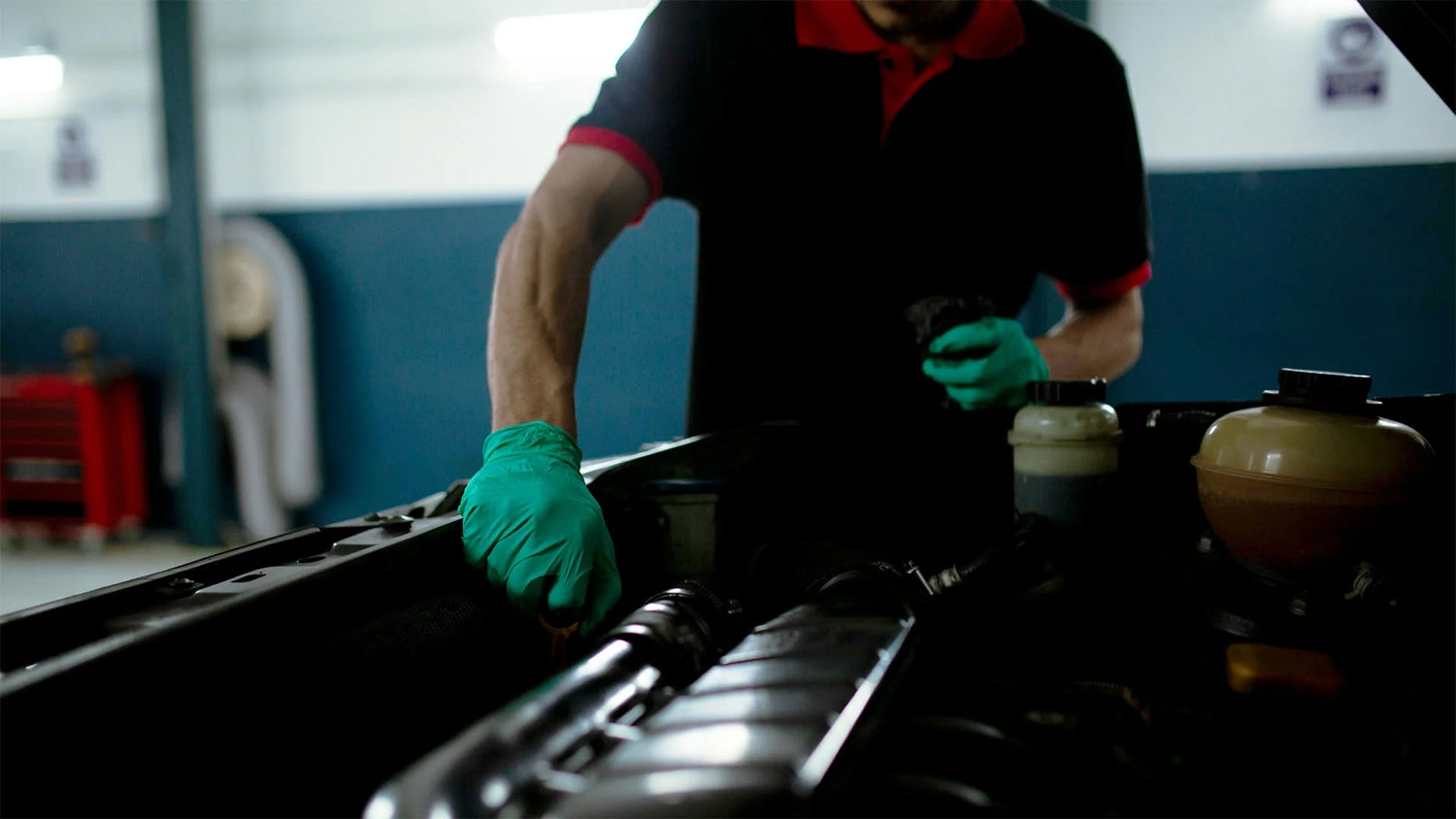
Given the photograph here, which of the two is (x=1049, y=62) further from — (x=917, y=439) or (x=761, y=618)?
(x=761, y=618)

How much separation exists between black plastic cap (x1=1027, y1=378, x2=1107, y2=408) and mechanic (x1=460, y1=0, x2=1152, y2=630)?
538mm

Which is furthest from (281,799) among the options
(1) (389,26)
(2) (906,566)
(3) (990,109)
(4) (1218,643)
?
(1) (389,26)

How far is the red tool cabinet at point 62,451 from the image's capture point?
11.9 feet

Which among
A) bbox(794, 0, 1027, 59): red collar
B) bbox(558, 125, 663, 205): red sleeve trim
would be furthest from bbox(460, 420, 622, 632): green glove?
bbox(794, 0, 1027, 59): red collar

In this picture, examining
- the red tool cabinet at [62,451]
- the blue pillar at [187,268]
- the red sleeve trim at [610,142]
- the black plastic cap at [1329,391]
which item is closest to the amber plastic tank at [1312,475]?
the black plastic cap at [1329,391]

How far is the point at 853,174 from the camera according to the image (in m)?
1.42

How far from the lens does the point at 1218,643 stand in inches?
21.9

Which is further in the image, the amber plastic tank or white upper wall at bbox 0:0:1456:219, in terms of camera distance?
white upper wall at bbox 0:0:1456:219

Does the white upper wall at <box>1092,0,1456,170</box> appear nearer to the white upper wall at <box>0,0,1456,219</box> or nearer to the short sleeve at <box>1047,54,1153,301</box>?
the white upper wall at <box>0,0,1456,219</box>

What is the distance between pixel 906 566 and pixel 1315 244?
3008 mm

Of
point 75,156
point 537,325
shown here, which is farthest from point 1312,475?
point 75,156

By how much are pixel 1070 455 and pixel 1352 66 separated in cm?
308

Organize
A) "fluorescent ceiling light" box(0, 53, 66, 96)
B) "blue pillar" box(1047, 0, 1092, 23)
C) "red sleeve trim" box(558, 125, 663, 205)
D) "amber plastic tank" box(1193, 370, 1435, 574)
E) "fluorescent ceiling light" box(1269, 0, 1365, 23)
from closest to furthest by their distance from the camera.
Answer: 1. "amber plastic tank" box(1193, 370, 1435, 574)
2. "red sleeve trim" box(558, 125, 663, 205)
3. "fluorescent ceiling light" box(1269, 0, 1365, 23)
4. "blue pillar" box(1047, 0, 1092, 23)
5. "fluorescent ceiling light" box(0, 53, 66, 96)

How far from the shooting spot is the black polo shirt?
138 cm
